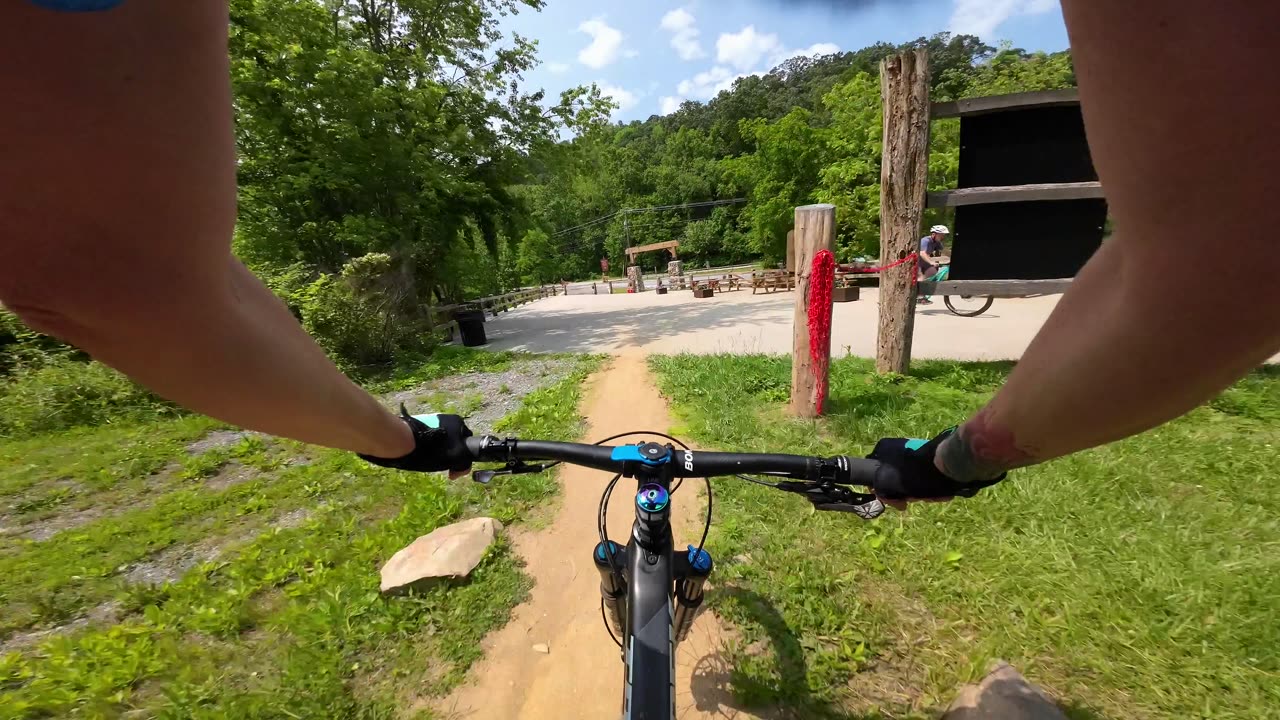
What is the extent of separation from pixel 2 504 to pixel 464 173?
10640mm

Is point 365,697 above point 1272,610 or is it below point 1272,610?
below

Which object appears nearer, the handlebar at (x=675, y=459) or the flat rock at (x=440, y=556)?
the handlebar at (x=675, y=459)

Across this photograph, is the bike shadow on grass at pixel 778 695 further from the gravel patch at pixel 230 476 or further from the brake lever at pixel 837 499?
the gravel patch at pixel 230 476

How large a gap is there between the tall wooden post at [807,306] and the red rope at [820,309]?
11 millimetres

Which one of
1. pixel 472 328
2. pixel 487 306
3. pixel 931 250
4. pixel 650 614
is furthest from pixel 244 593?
pixel 487 306

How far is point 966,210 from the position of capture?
17.9 feet

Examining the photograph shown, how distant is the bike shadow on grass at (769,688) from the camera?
2320 millimetres

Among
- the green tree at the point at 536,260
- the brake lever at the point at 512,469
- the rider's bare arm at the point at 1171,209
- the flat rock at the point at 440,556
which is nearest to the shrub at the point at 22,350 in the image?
the flat rock at the point at 440,556

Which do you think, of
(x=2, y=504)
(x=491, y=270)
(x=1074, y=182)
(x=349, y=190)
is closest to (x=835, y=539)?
(x=1074, y=182)

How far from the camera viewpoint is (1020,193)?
514 cm

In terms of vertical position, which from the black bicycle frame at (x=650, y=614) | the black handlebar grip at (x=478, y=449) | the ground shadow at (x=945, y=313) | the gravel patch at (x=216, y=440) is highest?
the black handlebar grip at (x=478, y=449)

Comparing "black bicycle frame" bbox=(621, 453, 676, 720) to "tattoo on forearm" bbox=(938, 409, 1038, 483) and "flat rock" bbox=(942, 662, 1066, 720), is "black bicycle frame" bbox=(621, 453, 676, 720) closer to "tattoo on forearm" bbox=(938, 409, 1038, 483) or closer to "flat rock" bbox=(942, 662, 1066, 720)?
"tattoo on forearm" bbox=(938, 409, 1038, 483)

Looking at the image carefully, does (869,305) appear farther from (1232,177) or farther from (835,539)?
(1232,177)

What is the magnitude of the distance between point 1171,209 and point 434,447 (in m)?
1.49
